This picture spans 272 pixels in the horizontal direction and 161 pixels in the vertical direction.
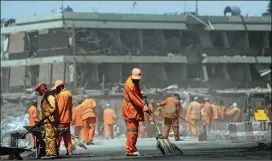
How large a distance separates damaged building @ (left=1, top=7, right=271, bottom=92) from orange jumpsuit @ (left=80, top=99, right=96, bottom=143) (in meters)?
23.6

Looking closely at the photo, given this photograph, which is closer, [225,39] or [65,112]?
[65,112]

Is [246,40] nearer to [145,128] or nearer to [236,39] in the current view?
[236,39]

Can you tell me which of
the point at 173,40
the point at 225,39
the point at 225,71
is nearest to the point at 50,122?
the point at 173,40

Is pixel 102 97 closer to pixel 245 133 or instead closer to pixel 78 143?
pixel 245 133

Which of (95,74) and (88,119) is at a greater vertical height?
(95,74)

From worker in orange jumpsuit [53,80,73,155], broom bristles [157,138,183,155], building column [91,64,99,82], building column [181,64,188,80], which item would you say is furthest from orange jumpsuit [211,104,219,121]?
building column [181,64,188,80]

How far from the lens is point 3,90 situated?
1889 inches

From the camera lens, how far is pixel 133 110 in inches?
420

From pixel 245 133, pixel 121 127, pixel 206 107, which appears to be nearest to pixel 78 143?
pixel 245 133

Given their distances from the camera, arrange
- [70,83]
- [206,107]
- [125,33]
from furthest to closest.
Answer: [125,33] → [70,83] → [206,107]

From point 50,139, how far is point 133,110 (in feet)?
6.16

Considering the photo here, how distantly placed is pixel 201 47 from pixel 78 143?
33933 millimetres

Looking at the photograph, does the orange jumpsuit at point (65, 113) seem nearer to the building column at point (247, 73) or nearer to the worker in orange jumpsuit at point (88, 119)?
the worker in orange jumpsuit at point (88, 119)

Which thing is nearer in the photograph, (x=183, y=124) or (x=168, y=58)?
(x=183, y=124)
